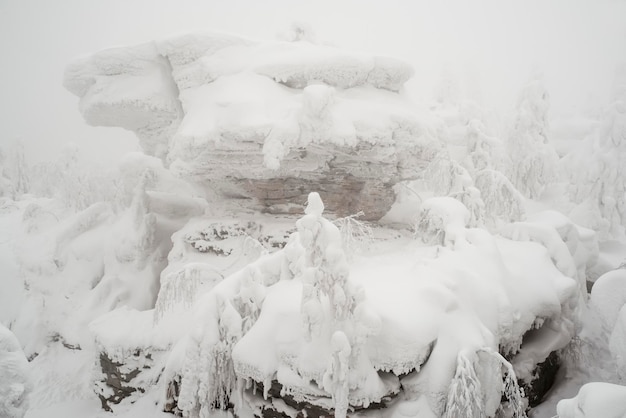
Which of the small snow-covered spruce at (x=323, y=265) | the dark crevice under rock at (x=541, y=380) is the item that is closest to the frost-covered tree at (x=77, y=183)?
the small snow-covered spruce at (x=323, y=265)

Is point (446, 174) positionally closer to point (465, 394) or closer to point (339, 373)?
point (465, 394)

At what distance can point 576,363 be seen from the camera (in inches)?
343

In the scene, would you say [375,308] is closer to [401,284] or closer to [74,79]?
[401,284]

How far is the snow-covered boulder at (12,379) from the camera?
425cm

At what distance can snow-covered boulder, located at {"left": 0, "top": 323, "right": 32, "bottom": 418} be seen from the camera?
425 centimetres

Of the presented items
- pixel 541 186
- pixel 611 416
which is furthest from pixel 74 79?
pixel 541 186

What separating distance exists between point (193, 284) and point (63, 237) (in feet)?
34.1

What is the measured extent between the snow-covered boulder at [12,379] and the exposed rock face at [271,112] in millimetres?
6126

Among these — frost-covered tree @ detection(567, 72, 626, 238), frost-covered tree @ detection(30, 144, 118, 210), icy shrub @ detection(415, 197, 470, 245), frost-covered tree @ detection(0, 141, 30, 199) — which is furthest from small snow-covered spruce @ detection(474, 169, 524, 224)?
frost-covered tree @ detection(0, 141, 30, 199)

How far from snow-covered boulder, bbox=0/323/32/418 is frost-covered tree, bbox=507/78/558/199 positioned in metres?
25.6

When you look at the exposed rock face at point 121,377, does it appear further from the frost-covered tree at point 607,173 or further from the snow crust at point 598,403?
the frost-covered tree at point 607,173

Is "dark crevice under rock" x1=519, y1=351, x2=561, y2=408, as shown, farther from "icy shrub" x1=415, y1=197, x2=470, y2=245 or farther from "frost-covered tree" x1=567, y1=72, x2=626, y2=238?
"frost-covered tree" x1=567, y1=72, x2=626, y2=238

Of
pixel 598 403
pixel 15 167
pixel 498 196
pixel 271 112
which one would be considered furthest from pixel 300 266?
pixel 15 167

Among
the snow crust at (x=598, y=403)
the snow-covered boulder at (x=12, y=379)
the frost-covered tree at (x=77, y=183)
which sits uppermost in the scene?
the snow crust at (x=598, y=403)
